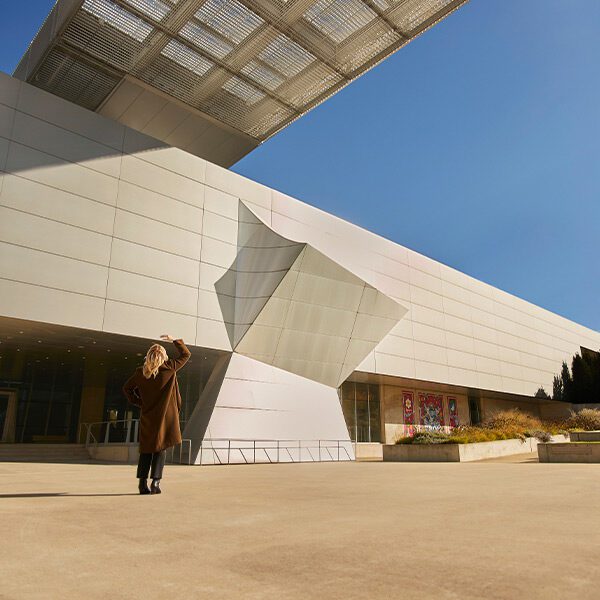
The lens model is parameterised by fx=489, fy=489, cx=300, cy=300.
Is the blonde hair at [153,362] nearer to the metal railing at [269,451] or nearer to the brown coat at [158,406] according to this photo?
the brown coat at [158,406]

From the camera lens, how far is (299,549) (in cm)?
281

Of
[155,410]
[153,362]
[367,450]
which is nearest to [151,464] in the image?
[155,410]

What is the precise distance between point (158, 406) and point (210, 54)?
51.9 feet

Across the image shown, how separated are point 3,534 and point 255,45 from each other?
58.2 feet

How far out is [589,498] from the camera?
5.41 m

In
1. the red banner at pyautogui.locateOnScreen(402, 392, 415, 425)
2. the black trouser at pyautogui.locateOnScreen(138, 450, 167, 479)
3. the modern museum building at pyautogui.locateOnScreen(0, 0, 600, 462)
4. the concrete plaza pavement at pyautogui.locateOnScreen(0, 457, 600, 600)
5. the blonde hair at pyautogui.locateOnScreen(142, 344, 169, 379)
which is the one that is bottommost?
the concrete plaza pavement at pyautogui.locateOnScreen(0, 457, 600, 600)

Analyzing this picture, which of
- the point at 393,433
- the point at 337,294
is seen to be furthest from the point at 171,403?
the point at 393,433

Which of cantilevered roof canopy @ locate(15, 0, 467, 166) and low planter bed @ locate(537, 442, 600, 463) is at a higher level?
cantilevered roof canopy @ locate(15, 0, 467, 166)

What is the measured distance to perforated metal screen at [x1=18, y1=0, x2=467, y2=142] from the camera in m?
16.2

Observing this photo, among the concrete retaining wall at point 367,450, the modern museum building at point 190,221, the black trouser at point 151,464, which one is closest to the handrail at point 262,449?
the modern museum building at point 190,221

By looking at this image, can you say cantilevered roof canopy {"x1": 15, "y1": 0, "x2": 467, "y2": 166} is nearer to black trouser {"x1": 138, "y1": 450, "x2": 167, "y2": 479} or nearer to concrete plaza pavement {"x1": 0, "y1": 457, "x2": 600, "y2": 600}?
black trouser {"x1": 138, "y1": 450, "x2": 167, "y2": 479}

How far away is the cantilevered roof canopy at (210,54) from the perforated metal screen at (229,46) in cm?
4

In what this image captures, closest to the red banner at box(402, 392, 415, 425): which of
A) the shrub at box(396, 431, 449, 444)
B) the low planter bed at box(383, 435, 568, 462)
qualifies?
the low planter bed at box(383, 435, 568, 462)

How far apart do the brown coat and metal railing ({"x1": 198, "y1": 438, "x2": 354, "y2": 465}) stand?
36.9 feet
